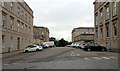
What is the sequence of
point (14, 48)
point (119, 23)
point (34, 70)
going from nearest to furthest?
point (34, 70) < point (119, 23) < point (14, 48)

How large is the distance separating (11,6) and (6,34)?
6.17 m

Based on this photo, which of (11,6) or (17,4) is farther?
(17,4)

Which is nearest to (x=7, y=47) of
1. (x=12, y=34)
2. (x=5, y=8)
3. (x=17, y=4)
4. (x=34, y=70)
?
(x=12, y=34)

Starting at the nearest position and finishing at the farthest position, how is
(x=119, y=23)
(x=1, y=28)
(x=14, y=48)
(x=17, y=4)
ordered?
1. (x=1, y=28)
2. (x=119, y=23)
3. (x=14, y=48)
4. (x=17, y=4)

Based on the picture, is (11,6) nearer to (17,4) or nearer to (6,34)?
(17,4)

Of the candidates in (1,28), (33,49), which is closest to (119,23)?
(33,49)

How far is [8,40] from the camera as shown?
78.7 ft

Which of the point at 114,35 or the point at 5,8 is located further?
the point at 114,35

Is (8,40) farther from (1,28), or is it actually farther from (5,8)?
(5,8)

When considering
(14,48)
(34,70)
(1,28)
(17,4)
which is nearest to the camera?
(34,70)

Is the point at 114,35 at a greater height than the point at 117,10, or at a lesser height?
lesser

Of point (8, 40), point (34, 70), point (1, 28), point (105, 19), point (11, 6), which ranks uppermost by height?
point (11, 6)

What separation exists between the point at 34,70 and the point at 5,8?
1815cm

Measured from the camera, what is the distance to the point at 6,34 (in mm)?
23016
